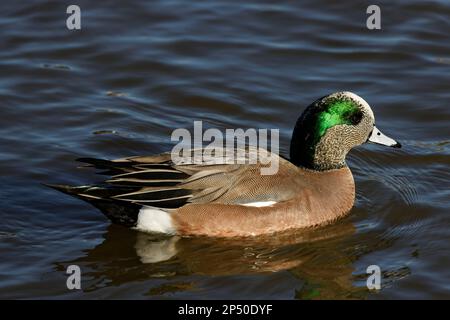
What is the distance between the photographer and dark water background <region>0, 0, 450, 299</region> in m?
6.47

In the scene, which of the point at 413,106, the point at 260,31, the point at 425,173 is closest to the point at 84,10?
the point at 260,31

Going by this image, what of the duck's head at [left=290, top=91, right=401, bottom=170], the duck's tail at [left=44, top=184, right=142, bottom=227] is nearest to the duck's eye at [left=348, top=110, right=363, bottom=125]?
the duck's head at [left=290, top=91, right=401, bottom=170]

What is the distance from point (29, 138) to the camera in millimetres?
8141

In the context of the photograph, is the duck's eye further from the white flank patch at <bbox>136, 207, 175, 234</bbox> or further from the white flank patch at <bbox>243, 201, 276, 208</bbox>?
the white flank patch at <bbox>136, 207, 175, 234</bbox>

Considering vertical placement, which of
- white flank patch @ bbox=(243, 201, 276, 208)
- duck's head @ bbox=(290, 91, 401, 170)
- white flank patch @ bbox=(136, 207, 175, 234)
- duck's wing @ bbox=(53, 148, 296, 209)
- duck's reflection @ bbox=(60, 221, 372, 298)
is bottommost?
duck's reflection @ bbox=(60, 221, 372, 298)

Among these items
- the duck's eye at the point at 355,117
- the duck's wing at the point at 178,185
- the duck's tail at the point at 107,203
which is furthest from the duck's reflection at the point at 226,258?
the duck's eye at the point at 355,117

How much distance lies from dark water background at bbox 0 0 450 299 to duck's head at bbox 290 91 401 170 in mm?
488

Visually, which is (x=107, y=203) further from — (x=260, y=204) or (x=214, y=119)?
(x=214, y=119)

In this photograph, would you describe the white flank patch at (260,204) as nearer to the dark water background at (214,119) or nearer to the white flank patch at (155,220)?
the dark water background at (214,119)

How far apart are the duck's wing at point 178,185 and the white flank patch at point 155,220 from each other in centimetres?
9

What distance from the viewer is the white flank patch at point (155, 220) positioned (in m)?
6.86

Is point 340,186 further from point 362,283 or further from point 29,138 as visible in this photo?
point 29,138

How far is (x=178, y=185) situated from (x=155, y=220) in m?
0.30
